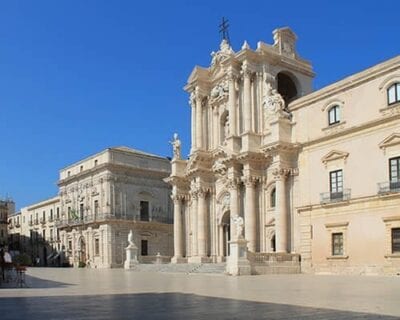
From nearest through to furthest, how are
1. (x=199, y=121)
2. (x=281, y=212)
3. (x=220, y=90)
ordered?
(x=281, y=212)
(x=220, y=90)
(x=199, y=121)

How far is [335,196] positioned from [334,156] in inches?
85.0

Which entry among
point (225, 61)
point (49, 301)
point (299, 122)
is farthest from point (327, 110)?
point (49, 301)

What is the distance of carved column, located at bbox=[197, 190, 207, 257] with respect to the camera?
130 ft

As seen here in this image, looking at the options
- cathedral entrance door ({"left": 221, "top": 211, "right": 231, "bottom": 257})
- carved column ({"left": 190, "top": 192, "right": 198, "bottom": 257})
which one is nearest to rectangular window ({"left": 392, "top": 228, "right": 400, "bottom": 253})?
cathedral entrance door ({"left": 221, "top": 211, "right": 231, "bottom": 257})

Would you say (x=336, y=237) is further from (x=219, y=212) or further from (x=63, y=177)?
(x=63, y=177)

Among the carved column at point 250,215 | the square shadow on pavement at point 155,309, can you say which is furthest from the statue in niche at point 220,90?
the square shadow on pavement at point 155,309

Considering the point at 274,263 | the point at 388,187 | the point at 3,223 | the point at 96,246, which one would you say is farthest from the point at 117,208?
the point at 3,223

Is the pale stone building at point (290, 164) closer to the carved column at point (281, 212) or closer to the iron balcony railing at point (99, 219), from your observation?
the carved column at point (281, 212)

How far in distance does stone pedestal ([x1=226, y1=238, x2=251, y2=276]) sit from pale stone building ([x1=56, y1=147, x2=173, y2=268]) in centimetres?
2436

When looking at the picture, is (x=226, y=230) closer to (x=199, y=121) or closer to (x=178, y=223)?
(x=178, y=223)

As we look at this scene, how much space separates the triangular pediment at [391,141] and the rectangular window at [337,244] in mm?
5241

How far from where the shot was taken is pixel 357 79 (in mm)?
28516

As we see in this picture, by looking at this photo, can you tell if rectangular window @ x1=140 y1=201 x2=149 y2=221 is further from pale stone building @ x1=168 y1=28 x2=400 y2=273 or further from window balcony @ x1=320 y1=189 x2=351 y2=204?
window balcony @ x1=320 y1=189 x2=351 y2=204

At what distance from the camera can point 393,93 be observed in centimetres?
2658
